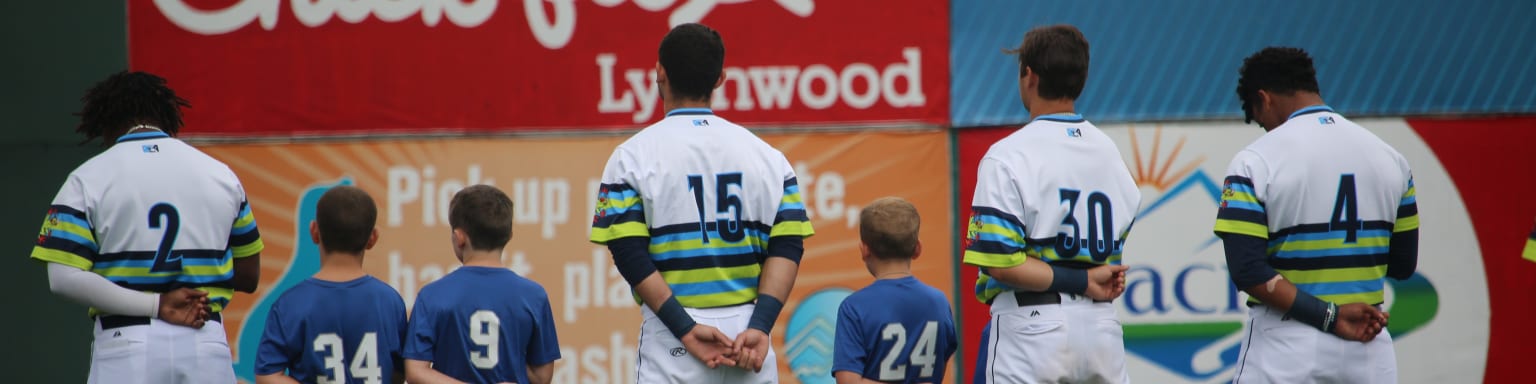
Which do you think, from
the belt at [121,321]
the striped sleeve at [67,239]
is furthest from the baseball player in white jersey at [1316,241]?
the striped sleeve at [67,239]

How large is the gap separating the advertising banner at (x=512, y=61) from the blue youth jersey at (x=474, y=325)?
2774 millimetres

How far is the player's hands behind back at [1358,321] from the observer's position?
4.21m

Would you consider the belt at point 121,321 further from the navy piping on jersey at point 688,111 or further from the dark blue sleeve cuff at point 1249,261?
the dark blue sleeve cuff at point 1249,261

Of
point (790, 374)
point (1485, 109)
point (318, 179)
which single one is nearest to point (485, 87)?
point (318, 179)

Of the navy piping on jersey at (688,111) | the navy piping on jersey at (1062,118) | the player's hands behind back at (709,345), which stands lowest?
the player's hands behind back at (709,345)

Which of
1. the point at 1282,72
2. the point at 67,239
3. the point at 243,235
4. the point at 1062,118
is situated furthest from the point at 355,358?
the point at 1282,72

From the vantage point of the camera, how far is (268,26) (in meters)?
7.00

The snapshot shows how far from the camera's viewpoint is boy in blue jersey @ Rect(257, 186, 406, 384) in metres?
4.22

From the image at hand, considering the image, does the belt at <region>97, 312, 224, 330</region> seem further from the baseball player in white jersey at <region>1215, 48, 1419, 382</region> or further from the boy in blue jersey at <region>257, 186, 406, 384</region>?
the baseball player in white jersey at <region>1215, 48, 1419, 382</region>

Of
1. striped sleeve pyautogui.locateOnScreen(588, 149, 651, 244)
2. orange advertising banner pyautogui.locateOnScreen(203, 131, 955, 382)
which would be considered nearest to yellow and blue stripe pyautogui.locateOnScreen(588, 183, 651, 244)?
striped sleeve pyautogui.locateOnScreen(588, 149, 651, 244)

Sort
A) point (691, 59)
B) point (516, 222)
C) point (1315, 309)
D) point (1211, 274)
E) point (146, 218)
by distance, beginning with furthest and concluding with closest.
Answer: point (516, 222)
point (1211, 274)
point (146, 218)
point (1315, 309)
point (691, 59)

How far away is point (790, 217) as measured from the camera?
13.1 feet

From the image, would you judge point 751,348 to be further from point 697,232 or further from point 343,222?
point 343,222

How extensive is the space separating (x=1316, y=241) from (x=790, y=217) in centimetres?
165
